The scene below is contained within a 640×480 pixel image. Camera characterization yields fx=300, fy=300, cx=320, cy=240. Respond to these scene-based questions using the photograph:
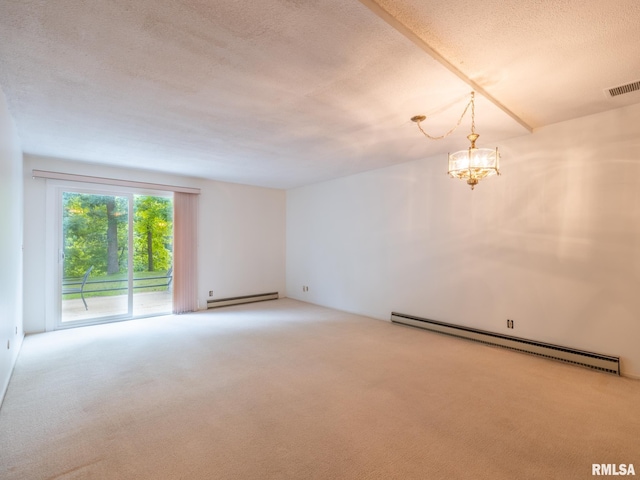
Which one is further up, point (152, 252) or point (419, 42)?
point (419, 42)

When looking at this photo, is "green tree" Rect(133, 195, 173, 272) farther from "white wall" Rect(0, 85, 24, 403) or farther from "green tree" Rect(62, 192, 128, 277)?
"white wall" Rect(0, 85, 24, 403)

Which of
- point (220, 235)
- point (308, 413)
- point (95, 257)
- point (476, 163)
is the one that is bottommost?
point (308, 413)

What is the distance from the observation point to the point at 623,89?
252cm

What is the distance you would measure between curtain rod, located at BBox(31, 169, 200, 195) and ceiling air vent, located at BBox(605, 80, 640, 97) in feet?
18.6

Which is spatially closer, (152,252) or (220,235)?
(152,252)

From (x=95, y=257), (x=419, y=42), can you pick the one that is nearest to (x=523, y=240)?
(x=419, y=42)

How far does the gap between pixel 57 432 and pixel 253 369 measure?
4.93ft

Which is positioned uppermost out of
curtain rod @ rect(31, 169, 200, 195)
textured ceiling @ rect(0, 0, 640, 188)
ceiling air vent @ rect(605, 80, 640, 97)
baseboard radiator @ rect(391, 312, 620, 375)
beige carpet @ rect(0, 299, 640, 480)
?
ceiling air vent @ rect(605, 80, 640, 97)

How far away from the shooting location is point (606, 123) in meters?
2.99

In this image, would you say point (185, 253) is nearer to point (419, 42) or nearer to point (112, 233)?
point (112, 233)

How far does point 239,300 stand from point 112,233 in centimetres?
256

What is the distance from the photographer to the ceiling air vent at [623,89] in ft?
8.07

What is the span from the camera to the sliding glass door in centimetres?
461

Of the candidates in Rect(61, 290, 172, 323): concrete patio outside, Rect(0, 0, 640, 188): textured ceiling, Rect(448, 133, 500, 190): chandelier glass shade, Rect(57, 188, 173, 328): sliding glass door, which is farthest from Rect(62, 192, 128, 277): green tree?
Rect(448, 133, 500, 190): chandelier glass shade
